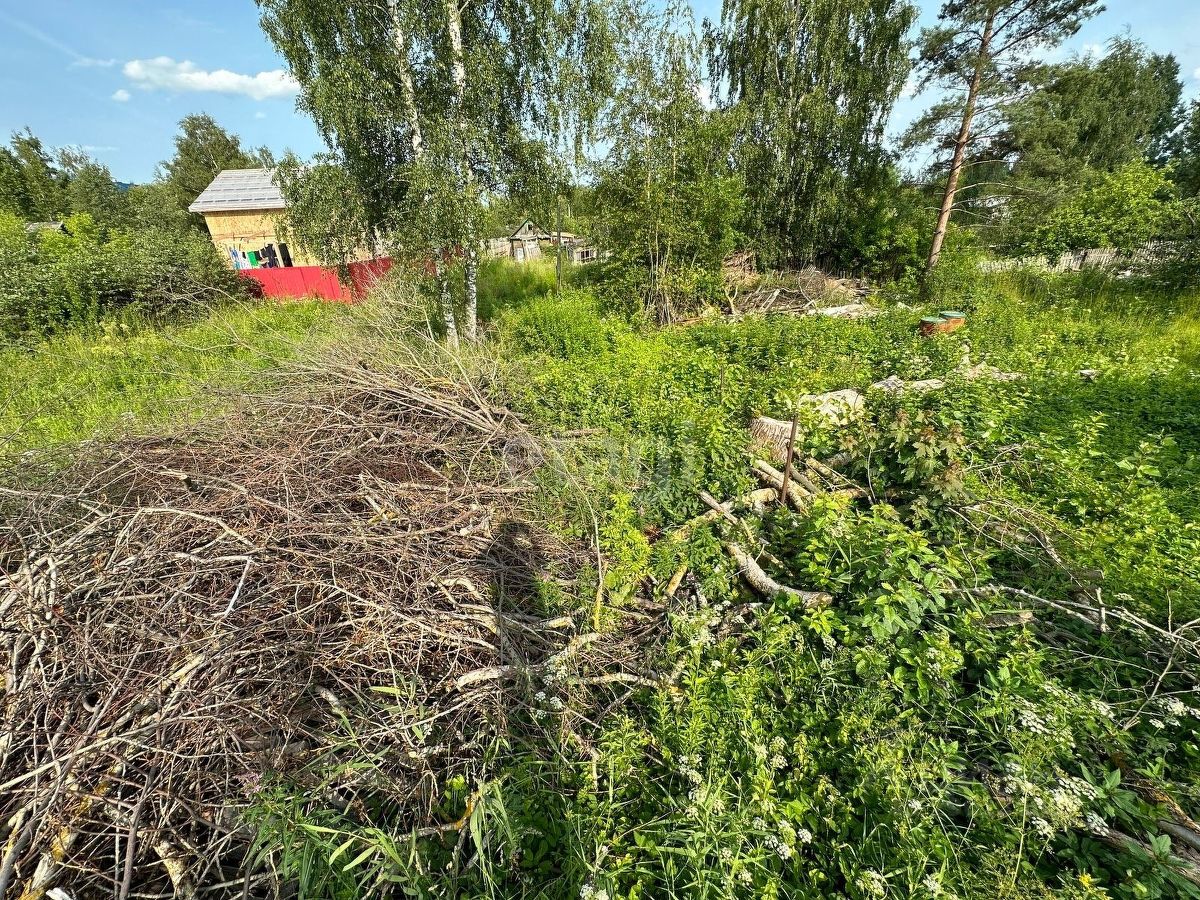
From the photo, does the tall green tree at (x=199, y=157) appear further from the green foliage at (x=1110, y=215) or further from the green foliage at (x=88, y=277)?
the green foliage at (x=1110, y=215)

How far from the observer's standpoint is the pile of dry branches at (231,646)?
1832 mm

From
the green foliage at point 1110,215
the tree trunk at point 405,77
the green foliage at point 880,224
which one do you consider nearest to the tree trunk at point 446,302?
the tree trunk at point 405,77

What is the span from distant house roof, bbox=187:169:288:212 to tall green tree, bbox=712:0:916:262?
60.3 ft

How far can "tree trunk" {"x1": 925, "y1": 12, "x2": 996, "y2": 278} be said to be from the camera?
378 inches

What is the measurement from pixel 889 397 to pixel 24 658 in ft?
19.3

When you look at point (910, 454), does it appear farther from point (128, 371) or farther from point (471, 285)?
point (128, 371)

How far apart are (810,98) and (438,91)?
11215mm

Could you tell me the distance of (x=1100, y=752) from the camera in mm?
2047

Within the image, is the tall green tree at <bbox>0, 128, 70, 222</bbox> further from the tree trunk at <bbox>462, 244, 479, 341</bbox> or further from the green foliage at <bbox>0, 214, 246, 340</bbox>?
the tree trunk at <bbox>462, 244, 479, 341</bbox>

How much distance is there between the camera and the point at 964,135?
10445 millimetres

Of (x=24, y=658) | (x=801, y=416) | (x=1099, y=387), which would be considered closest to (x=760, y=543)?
(x=801, y=416)

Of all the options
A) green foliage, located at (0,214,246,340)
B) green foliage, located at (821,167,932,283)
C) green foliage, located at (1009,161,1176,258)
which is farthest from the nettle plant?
green foliage, located at (821,167,932,283)

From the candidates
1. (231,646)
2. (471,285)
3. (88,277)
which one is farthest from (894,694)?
(88,277)

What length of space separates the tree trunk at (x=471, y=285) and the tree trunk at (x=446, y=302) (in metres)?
0.30
